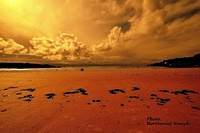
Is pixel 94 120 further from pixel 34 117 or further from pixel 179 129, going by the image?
pixel 179 129

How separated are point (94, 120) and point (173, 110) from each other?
12.7 feet

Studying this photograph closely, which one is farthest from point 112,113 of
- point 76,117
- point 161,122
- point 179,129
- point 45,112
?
point 45,112

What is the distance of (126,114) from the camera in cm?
581

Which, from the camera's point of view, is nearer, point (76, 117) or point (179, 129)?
point (179, 129)

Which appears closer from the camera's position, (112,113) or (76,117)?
(76,117)

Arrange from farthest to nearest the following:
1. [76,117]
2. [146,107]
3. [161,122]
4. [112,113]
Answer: [146,107] < [112,113] < [76,117] < [161,122]

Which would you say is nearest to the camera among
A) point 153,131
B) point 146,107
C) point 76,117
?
point 153,131

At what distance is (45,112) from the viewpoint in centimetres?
619

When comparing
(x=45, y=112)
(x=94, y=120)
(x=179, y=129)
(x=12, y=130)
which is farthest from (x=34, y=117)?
(x=179, y=129)

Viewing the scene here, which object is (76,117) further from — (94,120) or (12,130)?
(12,130)

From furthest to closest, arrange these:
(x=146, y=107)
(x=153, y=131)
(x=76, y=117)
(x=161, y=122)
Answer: (x=146, y=107) → (x=76, y=117) → (x=161, y=122) → (x=153, y=131)

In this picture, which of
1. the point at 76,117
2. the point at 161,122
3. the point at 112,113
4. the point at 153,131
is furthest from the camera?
the point at 112,113

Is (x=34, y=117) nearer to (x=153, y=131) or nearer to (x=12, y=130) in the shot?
(x=12, y=130)

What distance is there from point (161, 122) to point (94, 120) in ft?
8.43
